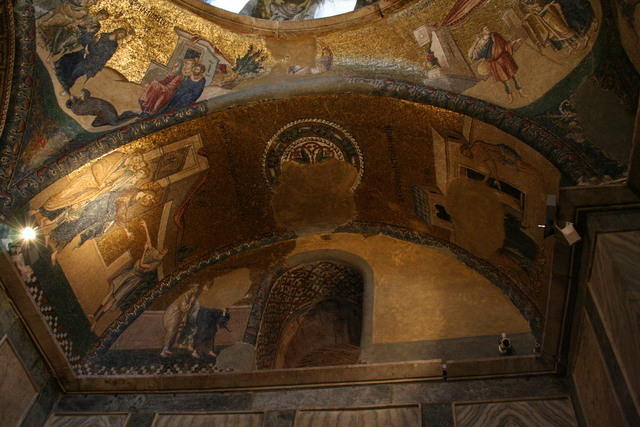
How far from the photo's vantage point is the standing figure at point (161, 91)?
359 inches

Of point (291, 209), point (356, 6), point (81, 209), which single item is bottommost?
point (81, 209)

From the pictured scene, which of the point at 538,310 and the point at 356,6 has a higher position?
the point at 356,6

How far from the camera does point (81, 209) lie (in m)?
8.69

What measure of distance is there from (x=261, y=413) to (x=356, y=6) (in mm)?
5535

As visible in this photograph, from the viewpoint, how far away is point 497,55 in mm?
8508

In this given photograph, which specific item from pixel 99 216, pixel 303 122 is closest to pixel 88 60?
pixel 99 216

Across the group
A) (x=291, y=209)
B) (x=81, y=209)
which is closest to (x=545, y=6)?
(x=291, y=209)

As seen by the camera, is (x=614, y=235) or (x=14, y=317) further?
(x=14, y=317)

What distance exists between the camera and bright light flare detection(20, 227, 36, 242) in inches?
313

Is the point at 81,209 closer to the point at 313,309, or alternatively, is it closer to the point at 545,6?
the point at 313,309

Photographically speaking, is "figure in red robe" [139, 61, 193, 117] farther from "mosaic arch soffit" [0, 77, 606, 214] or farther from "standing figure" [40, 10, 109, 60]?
"standing figure" [40, 10, 109, 60]

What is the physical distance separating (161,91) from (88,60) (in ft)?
3.22

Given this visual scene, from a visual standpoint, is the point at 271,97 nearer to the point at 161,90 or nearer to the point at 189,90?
the point at 189,90

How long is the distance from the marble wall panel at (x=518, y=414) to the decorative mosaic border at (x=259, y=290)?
4.11ft
